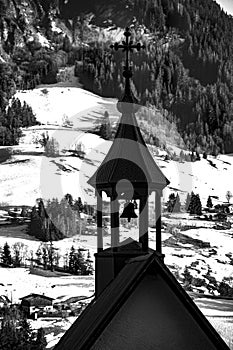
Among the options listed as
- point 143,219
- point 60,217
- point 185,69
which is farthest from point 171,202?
point 143,219

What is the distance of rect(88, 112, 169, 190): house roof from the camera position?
20.6 ft

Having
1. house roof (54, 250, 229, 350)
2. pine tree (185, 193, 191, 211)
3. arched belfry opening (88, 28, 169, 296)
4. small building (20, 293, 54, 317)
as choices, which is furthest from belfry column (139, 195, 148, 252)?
pine tree (185, 193, 191, 211)

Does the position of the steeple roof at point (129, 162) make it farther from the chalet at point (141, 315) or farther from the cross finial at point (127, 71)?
the chalet at point (141, 315)

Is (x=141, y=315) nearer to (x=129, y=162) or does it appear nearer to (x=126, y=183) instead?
(x=126, y=183)

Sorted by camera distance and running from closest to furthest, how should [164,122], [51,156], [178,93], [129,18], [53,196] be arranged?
[53,196] < [51,156] < [164,122] < [178,93] < [129,18]

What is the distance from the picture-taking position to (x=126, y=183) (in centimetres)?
629

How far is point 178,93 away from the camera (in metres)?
101

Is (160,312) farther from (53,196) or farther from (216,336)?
(53,196)

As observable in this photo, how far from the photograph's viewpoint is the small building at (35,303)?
37.8 meters

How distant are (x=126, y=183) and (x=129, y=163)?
18cm

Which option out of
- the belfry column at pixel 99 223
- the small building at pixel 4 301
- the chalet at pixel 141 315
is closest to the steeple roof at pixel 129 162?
the belfry column at pixel 99 223

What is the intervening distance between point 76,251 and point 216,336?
4829 centimetres

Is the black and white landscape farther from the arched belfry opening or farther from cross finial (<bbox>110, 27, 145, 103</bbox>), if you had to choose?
cross finial (<bbox>110, 27, 145, 103</bbox>)

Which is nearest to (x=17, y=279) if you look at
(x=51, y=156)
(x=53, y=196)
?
(x=53, y=196)
